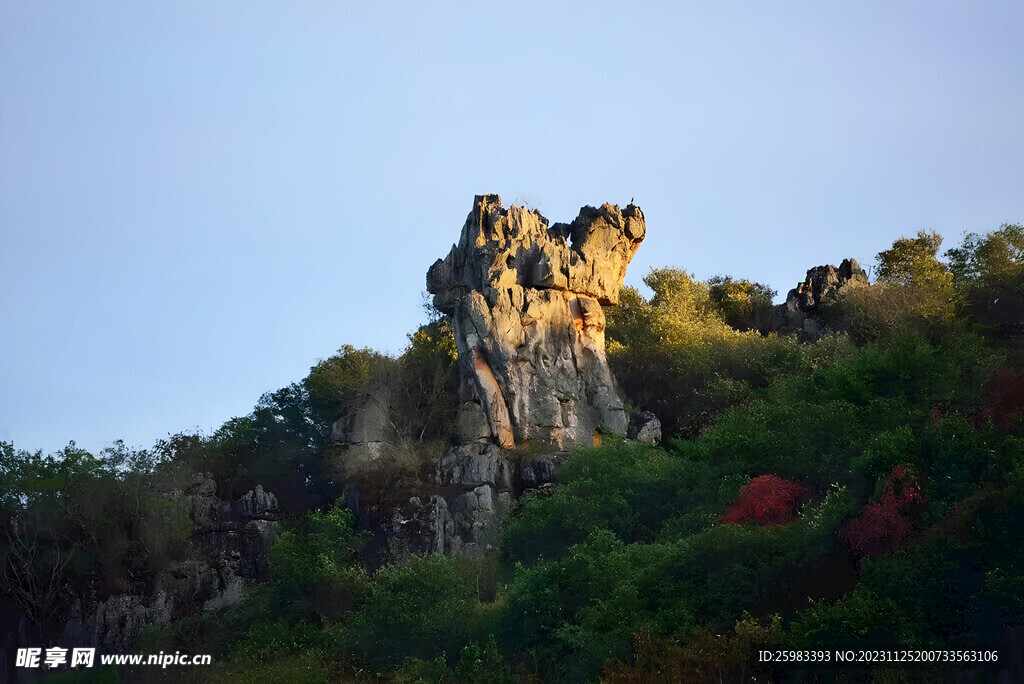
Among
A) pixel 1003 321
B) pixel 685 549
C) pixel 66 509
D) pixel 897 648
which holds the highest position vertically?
pixel 1003 321

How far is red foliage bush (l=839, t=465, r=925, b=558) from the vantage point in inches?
861

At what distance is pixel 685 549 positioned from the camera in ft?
79.9

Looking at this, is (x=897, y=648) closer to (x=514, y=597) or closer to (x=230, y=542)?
(x=514, y=597)

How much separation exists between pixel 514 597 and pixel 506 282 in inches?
613

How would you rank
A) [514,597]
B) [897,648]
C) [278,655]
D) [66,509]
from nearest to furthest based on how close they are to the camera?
[897,648] → [514,597] → [278,655] → [66,509]

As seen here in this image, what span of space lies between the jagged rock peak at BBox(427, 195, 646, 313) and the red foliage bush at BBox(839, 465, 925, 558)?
1884 centimetres

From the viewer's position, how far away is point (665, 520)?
28766 millimetres

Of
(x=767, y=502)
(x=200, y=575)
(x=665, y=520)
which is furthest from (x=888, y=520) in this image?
(x=200, y=575)

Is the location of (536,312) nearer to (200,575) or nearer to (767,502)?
(200,575)

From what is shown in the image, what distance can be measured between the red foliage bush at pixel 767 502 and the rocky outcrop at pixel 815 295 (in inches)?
800

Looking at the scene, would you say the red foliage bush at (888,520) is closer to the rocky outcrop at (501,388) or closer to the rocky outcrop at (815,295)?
the rocky outcrop at (501,388)

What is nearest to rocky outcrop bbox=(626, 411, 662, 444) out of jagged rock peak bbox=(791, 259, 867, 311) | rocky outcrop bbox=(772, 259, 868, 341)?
rocky outcrop bbox=(772, 259, 868, 341)

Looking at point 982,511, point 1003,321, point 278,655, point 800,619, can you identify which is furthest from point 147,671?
point 1003,321

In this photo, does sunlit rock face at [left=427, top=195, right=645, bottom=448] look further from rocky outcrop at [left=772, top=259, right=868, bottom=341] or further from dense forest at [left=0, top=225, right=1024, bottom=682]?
rocky outcrop at [left=772, top=259, right=868, bottom=341]
